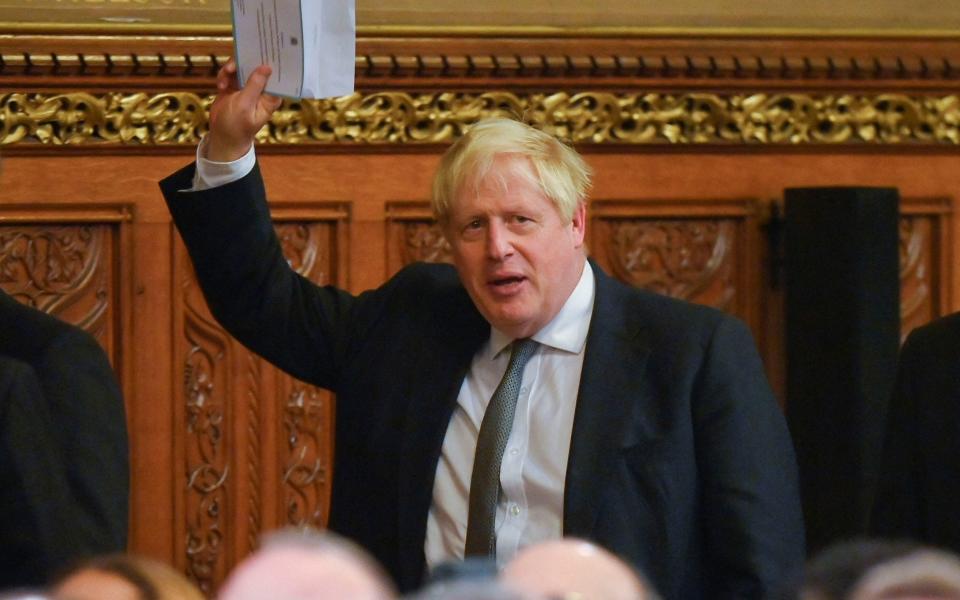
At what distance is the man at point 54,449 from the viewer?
173cm

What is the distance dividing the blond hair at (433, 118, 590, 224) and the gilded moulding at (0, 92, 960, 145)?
890 millimetres

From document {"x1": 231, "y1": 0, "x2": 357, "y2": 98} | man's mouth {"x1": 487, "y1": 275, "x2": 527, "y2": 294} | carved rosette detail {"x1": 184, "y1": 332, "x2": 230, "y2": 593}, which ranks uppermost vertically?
document {"x1": 231, "y1": 0, "x2": 357, "y2": 98}

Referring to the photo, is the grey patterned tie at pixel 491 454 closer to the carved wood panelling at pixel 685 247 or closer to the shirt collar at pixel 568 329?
the shirt collar at pixel 568 329

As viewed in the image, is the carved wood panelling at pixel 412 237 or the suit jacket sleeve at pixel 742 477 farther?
the carved wood panelling at pixel 412 237

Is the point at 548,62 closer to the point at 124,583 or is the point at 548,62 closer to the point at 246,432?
the point at 246,432

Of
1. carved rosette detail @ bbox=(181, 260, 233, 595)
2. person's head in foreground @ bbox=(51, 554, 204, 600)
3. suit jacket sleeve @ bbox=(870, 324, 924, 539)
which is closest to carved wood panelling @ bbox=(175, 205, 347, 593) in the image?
carved rosette detail @ bbox=(181, 260, 233, 595)

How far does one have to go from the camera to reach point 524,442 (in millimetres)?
2385

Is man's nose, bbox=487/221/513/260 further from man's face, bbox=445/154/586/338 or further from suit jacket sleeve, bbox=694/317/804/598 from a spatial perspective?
suit jacket sleeve, bbox=694/317/804/598

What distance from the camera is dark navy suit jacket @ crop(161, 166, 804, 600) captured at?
2289 mm

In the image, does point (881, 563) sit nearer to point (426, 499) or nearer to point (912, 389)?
point (912, 389)

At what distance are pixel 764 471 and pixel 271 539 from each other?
1484mm

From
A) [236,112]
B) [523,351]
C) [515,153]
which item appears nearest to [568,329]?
[523,351]

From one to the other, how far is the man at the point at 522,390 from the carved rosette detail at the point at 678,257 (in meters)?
1.12

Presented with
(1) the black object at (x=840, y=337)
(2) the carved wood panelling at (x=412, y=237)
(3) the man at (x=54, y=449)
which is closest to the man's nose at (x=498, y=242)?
(3) the man at (x=54, y=449)
